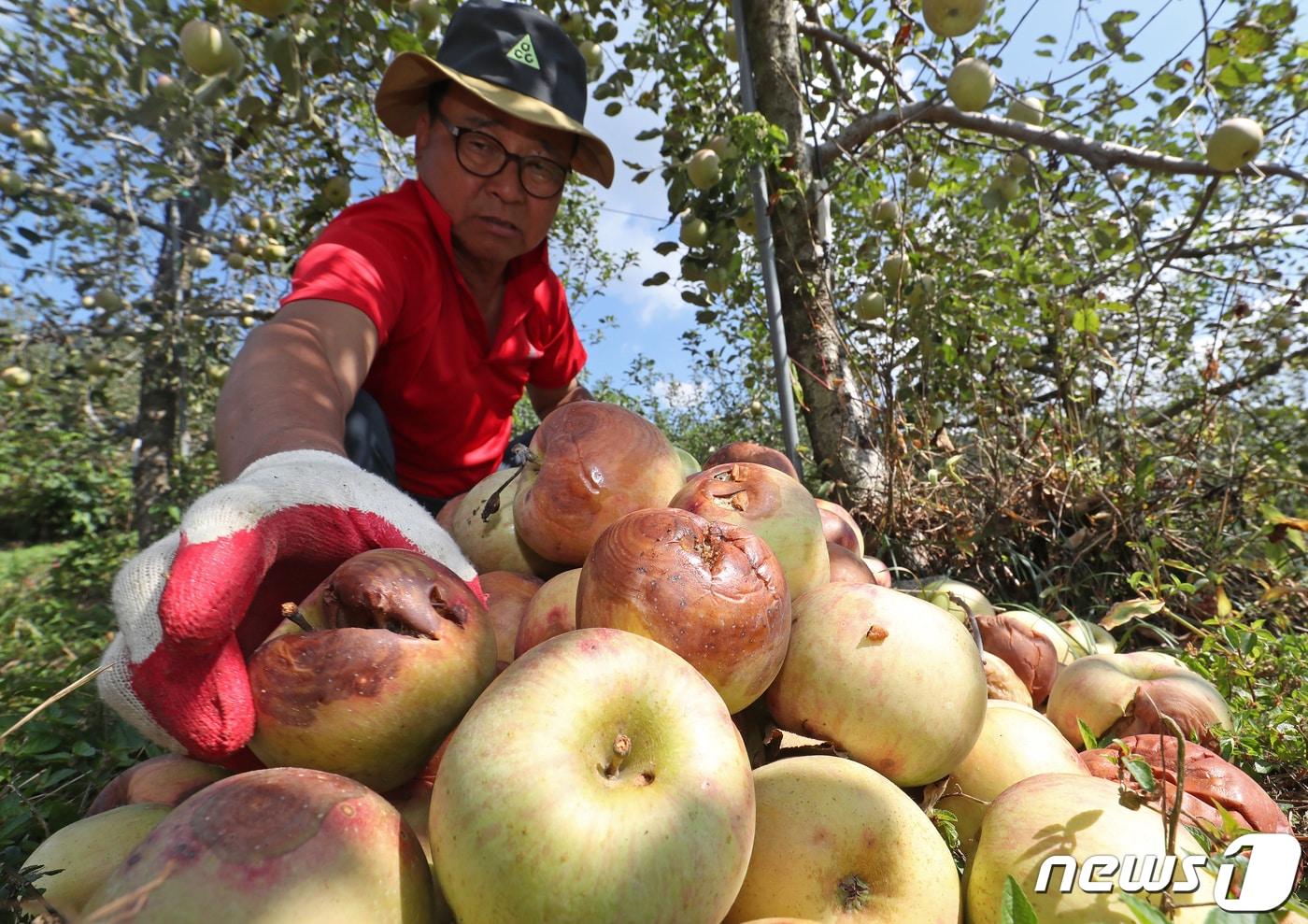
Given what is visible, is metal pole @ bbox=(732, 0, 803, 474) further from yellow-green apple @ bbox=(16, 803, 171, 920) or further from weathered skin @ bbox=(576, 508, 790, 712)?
yellow-green apple @ bbox=(16, 803, 171, 920)

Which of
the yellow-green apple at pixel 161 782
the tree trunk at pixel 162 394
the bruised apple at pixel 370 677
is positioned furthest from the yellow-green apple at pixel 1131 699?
the tree trunk at pixel 162 394

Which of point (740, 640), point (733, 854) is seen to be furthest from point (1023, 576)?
point (733, 854)

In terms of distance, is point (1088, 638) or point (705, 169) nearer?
point (1088, 638)

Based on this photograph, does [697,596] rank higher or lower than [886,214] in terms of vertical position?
lower

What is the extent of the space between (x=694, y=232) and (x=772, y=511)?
90.8 inches

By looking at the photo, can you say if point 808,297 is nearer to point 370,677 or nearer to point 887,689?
point 887,689

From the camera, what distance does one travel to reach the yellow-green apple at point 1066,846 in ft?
3.07

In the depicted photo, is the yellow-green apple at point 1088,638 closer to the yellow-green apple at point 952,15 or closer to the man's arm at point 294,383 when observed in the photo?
the man's arm at point 294,383

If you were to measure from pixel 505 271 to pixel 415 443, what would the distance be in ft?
2.67

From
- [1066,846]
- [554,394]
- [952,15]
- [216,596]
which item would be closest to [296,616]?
[216,596]

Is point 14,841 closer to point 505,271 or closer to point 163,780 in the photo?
point 163,780

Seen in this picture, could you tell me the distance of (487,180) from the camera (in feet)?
8.11

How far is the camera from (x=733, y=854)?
2.69 feet

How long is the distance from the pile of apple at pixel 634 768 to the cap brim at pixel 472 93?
4.61 feet
